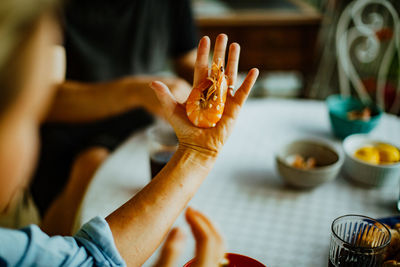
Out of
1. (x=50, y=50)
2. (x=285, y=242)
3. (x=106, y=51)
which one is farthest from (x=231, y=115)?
(x=106, y=51)

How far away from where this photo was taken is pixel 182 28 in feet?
5.82

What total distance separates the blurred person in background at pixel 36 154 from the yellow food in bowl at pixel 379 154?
16.5 inches

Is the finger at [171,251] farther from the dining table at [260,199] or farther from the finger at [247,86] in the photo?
the finger at [247,86]

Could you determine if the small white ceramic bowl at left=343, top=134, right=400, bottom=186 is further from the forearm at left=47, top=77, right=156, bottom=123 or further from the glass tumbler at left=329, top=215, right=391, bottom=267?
the forearm at left=47, top=77, right=156, bottom=123

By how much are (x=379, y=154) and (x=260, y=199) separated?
1.22ft

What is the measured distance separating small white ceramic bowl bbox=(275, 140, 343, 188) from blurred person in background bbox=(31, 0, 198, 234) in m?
0.58

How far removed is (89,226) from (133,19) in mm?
1222

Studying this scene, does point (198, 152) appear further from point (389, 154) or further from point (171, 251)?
point (389, 154)

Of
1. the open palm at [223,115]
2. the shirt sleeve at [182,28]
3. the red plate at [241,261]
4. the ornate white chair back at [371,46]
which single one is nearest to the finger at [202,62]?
the open palm at [223,115]

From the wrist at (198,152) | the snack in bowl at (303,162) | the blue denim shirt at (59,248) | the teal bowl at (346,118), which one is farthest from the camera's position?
the teal bowl at (346,118)

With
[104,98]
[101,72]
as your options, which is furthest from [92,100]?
[101,72]

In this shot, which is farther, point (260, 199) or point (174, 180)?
point (260, 199)

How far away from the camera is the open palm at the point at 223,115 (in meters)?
0.85

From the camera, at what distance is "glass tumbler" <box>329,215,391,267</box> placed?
679 millimetres
